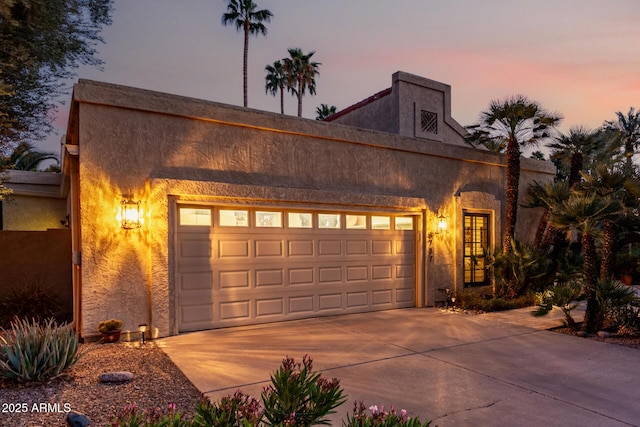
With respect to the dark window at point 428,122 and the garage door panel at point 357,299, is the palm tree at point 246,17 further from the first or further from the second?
the garage door panel at point 357,299

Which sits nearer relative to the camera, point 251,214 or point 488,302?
point 251,214

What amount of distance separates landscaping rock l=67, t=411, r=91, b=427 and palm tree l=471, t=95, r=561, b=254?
9.80 metres

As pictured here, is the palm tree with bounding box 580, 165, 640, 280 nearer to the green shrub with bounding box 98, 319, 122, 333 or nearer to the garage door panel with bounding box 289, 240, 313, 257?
the garage door panel with bounding box 289, 240, 313, 257

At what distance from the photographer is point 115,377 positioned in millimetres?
4621

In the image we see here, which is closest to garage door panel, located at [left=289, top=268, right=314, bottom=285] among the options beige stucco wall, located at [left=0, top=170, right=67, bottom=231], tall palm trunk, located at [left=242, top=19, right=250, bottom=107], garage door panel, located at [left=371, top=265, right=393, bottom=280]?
garage door panel, located at [left=371, top=265, right=393, bottom=280]

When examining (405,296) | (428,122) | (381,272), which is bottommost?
(405,296)

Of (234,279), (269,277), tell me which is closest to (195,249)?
(234,279)

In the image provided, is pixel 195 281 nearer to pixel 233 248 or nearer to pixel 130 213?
pixel 233 248

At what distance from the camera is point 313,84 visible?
35.0 meters

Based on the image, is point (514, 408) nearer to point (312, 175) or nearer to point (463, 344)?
point (463, 344)

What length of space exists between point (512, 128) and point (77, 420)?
10679 millimetres

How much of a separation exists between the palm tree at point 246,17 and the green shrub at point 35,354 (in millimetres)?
28049

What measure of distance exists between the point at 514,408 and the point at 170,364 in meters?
4.10

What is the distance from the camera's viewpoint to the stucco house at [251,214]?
6.69 meters
